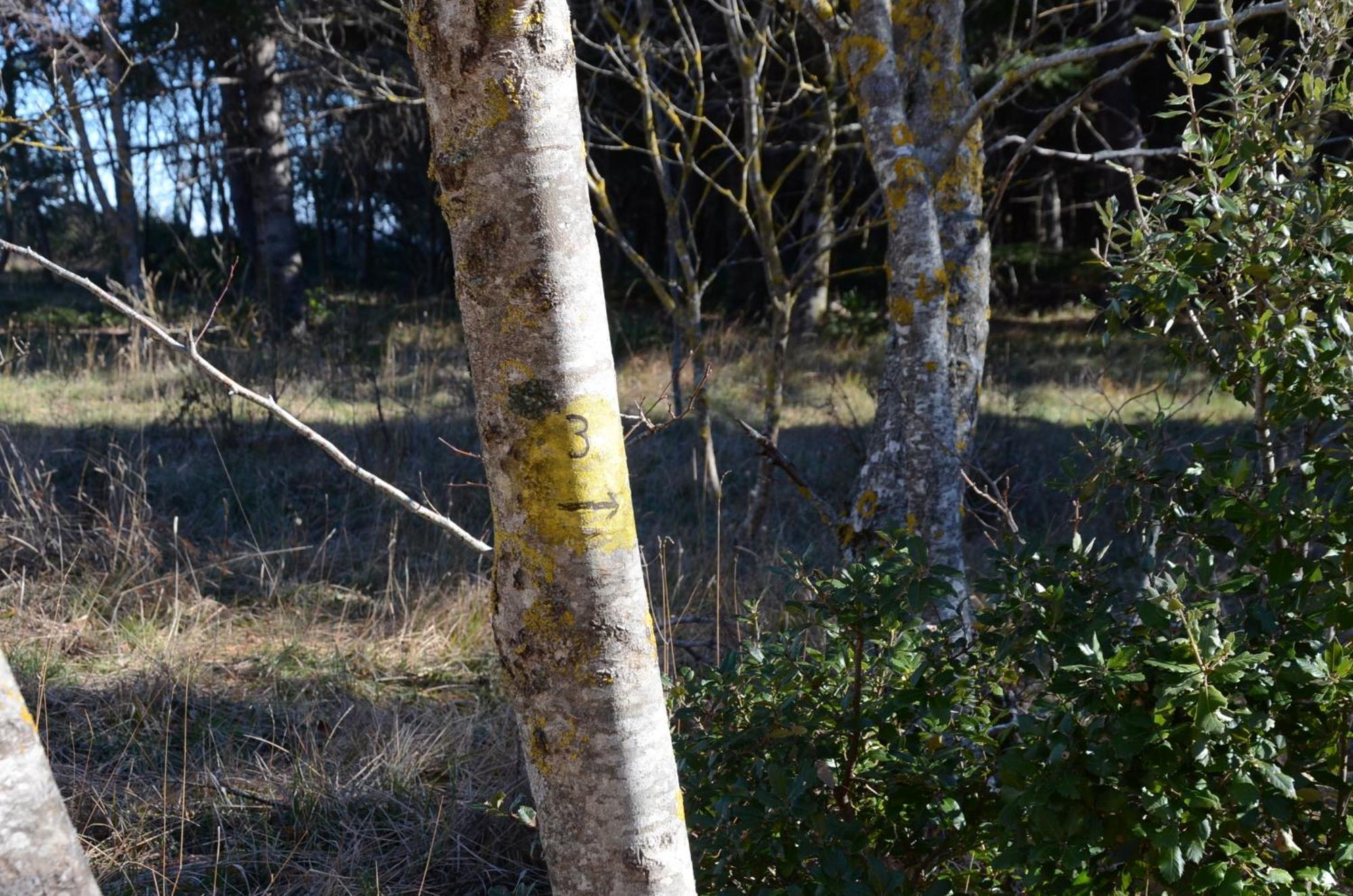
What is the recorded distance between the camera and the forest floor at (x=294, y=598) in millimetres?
2766

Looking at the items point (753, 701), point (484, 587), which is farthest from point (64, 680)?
point (753, 701)

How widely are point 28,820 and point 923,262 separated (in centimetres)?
277

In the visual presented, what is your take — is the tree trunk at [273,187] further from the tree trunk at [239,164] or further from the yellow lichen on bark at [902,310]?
the yellow lichen on bark at [902,310]

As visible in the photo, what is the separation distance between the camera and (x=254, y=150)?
35.0 ft

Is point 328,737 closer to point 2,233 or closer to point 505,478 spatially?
point 505,478

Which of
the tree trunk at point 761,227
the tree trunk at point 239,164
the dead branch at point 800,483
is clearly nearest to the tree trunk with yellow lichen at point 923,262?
the dead branch at point 800,483

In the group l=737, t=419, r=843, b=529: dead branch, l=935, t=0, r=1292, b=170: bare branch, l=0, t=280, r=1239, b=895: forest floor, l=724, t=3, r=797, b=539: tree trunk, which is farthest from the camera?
l=724, t=3, r=797, b=539: tree trunk

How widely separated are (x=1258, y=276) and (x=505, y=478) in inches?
58.8

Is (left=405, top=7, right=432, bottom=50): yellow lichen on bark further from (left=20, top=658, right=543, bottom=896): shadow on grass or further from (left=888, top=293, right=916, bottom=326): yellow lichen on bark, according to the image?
(left=888, top=293, right=916, bottom=326): yellow lichen on bark

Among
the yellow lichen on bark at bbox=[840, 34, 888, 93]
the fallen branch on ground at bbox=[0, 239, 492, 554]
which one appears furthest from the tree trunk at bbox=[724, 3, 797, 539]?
the fallen branch on ground at bbox=[0, 239, 492, 554]

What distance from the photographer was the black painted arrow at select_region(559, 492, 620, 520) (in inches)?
47.4

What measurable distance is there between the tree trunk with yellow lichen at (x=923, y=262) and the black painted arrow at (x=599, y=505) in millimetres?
1759

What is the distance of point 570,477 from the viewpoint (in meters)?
1.20

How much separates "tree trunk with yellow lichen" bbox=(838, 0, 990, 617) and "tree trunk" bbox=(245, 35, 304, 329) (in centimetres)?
891
